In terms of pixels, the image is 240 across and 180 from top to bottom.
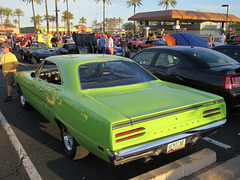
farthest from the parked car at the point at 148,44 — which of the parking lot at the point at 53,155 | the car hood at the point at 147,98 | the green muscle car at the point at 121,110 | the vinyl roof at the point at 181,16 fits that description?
the car hood at the point at 147,98

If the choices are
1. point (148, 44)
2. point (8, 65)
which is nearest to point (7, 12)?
point (148, 44)

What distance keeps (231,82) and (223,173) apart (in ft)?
6.81

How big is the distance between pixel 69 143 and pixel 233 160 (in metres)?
2.34

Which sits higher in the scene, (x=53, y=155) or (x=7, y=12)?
(x=7, y=12)

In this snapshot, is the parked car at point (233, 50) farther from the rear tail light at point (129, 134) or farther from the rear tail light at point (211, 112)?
the rear tail light at point (129, 134)

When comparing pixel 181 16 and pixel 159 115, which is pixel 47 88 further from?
pixel 181 16

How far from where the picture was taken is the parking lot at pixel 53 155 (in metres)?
3.08

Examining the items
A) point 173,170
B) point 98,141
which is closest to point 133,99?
point 98,141

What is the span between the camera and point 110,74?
3.94 meters

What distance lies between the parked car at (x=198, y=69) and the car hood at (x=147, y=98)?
51.0 inches

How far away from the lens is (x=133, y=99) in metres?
2.95

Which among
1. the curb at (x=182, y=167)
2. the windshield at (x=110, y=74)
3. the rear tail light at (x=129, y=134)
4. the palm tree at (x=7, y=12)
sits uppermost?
the palm tree at (x=7, y=12)

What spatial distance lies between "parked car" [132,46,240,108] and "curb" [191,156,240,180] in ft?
5.43

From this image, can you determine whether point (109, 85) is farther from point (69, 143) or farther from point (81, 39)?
point (81, 39)
